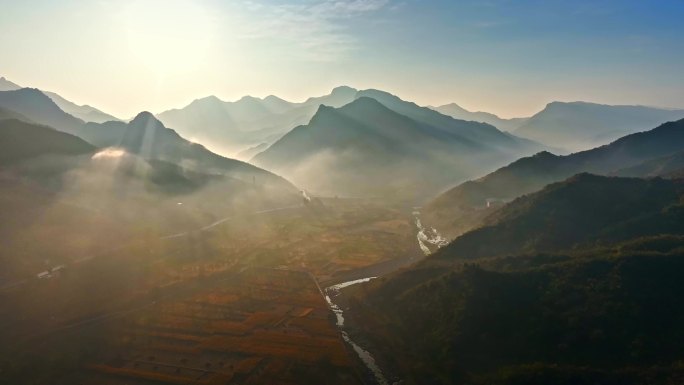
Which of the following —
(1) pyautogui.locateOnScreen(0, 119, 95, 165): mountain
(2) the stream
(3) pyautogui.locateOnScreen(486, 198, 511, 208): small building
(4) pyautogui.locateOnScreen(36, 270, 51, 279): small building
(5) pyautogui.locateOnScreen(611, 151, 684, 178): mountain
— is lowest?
(2) the stream

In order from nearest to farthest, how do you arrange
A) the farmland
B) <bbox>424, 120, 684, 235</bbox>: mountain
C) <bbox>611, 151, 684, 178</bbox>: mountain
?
the farmland, <bbox>611, 151, 684, 178</bbox>: mountain, <bbox>424, 120, 684, 235</bbox>: mountain

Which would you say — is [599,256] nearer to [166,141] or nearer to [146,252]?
[146,252]

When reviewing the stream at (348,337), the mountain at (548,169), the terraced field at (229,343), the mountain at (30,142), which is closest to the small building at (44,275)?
the terraced field at (229,343)

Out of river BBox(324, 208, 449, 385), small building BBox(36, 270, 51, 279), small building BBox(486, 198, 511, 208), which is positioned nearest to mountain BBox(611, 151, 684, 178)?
small building BBox(486, 198, 511, 208)

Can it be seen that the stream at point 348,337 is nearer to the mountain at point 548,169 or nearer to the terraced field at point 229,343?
the terraced field at point 229,343

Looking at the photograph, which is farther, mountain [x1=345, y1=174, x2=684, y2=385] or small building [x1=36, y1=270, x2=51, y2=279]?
small building [x1=36, y1=270, x2=51, y2=279]

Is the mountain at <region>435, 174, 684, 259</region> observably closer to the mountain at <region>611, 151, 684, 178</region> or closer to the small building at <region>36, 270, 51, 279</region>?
the mountain at <region>611, 151, 684, 178</region>
